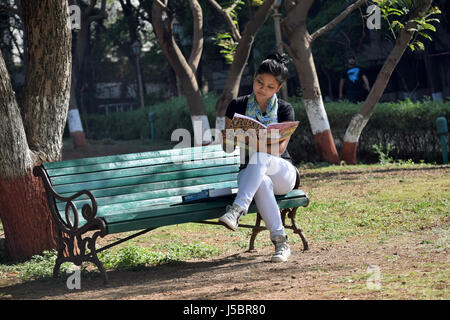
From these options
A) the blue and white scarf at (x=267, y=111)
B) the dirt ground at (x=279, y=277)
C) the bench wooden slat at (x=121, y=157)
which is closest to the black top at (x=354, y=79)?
the dirt ground at (x=279, y=277)

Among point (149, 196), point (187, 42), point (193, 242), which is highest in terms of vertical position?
point (187, 42)

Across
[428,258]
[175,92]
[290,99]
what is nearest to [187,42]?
[175,92]

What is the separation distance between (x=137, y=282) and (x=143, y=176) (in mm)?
1015

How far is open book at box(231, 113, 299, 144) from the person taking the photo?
5.47 metres

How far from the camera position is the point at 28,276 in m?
5.86

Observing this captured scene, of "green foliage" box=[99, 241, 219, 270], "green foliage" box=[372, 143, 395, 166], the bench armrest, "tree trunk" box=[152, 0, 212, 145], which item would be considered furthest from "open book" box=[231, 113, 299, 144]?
"green foliage" box=[372, 143, 395, 166]

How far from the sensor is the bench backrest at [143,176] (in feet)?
18.9

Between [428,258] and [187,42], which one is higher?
[187,42]

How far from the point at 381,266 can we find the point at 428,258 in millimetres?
409

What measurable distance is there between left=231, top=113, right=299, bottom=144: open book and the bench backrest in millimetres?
854

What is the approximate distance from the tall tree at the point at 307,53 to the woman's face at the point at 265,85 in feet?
21.8

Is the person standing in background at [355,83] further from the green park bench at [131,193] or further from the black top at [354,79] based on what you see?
the green park bench at [131,193]

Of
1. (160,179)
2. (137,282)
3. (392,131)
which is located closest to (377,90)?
(392,131)
